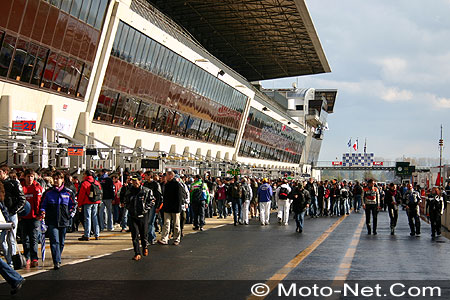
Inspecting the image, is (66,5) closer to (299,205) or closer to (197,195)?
(197,195)

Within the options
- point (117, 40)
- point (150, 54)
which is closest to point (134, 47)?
point (117, 40)

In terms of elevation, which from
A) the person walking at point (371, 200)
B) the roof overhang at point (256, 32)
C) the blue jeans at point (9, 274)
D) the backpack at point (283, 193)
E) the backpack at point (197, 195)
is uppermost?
the roof overhang at point (256, 32)

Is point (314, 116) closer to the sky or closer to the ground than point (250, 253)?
closer to the sky

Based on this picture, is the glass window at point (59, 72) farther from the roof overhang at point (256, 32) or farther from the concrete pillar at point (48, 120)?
the roof overhang at point (256, 32)

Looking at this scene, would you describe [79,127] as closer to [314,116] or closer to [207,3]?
[207,3]

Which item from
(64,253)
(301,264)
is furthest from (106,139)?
(301,264)

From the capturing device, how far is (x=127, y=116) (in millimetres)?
33500

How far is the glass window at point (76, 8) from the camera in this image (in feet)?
86.5

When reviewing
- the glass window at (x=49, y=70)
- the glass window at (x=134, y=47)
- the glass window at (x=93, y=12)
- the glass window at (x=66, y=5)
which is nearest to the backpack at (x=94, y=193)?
the glass window at (x=49, y=70)

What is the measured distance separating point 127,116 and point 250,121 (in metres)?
28.7

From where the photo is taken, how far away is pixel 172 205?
50.0ft

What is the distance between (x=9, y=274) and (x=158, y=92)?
1131 inches

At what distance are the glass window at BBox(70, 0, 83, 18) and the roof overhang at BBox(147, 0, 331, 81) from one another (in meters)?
28.3

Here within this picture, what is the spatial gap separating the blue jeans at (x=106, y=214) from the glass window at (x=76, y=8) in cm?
1092
